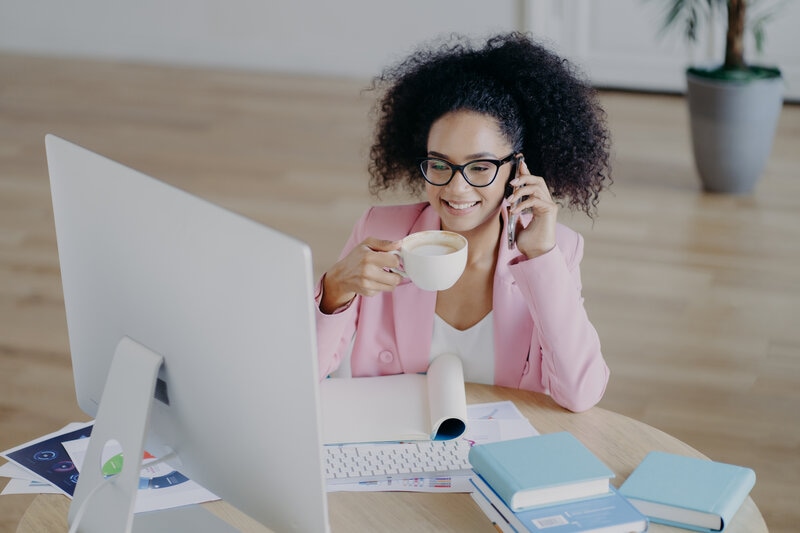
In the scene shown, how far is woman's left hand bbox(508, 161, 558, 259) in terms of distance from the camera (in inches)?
75.6

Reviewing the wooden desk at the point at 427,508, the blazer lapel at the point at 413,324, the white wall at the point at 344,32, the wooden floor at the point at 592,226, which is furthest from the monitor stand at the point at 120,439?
the white wall at the point at 344,32

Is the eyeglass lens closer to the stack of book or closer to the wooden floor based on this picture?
the stack of book

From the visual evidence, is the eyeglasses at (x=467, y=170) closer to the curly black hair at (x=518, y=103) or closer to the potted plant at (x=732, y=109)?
the curly black hair at (x=518, y=103)

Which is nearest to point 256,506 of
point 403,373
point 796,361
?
point 403,373

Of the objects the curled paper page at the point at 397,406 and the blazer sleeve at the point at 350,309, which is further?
the blazer sleeve at the point at 350,309

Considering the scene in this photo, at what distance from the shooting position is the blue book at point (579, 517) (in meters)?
1.48

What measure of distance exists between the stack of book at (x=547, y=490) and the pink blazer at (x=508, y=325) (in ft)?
1.04

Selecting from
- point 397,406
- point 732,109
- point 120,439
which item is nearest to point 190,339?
point 120,439

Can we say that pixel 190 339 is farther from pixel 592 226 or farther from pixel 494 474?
pixel 592 226

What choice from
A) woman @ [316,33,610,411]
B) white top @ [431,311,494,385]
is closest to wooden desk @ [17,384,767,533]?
woman @ [316,33,610,411]

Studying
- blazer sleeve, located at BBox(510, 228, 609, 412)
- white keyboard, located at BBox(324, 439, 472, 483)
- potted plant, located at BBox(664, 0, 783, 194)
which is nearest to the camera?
white keyboard, located at BBox(324, 439, 472, 483)

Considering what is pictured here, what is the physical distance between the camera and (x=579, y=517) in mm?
1496

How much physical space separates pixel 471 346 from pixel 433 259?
388 millimetres

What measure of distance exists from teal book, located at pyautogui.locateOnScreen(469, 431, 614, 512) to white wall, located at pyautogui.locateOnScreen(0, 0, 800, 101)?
4.70 m
